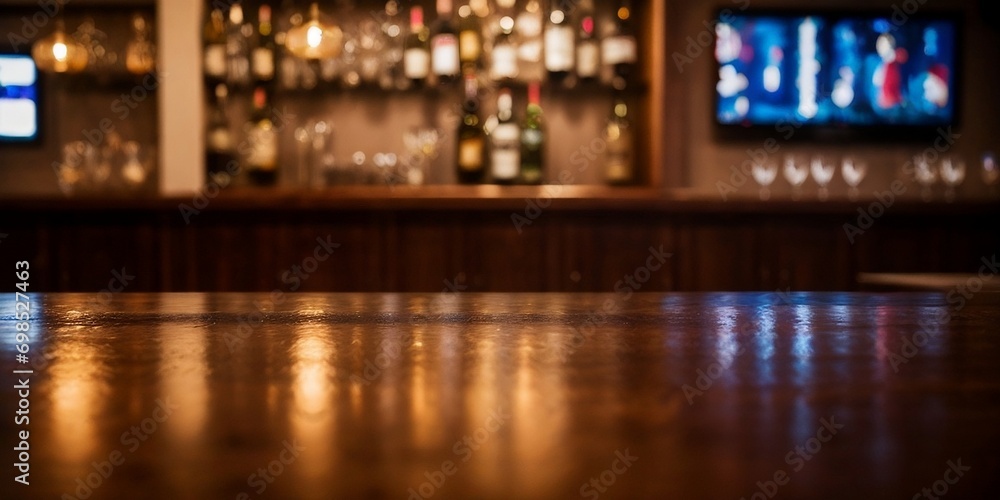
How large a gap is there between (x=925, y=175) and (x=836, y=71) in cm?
57

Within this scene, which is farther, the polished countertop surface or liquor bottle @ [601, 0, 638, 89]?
liquor bottle @ [601, 0, 638, 89]

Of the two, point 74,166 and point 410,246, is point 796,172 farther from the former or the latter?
point 74,166

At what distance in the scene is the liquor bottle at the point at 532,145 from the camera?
3098 millimetres

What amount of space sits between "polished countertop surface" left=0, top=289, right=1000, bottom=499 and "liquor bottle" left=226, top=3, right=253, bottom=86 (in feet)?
8.94

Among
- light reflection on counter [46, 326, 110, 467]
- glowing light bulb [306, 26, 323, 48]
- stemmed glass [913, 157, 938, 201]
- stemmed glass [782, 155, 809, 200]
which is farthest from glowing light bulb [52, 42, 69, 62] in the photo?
stemmed glass [913, 157, 938, 201]

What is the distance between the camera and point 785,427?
0.96ft

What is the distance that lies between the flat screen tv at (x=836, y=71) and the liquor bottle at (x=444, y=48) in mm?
1144

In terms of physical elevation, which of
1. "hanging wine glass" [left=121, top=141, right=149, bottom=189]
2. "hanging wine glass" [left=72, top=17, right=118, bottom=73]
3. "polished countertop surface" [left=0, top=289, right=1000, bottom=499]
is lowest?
"polished countertop surface" [left=0, top=289, right=1000, bottom=499]

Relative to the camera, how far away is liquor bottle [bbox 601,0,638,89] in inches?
120

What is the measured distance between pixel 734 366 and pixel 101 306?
1.91 feet

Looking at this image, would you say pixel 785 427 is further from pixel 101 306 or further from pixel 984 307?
pixel 101 306

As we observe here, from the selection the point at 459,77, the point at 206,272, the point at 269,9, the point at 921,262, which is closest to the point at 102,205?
the point at 206,272

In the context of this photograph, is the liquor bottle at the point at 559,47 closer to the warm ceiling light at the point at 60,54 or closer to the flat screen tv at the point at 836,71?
the flat screen tv at the point at 836,71

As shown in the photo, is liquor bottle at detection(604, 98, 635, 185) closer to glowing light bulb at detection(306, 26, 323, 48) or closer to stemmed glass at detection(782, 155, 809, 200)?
stemmed glass at detection(782, 155, 809, 200)
